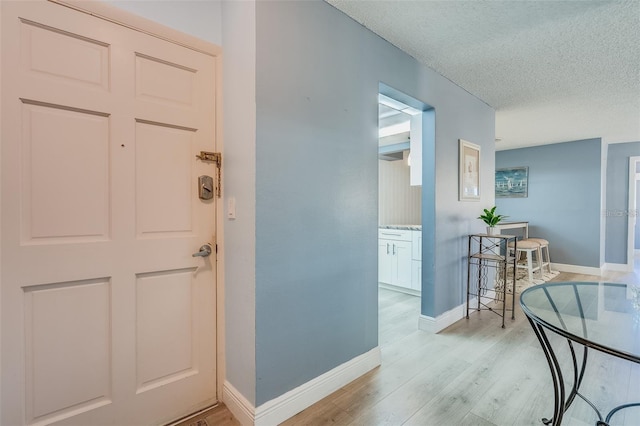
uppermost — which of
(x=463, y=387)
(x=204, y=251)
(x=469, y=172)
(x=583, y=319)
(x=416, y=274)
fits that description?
(x=469, y=172)

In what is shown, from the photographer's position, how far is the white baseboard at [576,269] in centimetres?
491

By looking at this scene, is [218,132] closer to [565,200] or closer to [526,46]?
[526,46]

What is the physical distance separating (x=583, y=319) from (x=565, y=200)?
4.95 metres

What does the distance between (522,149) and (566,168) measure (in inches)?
31.7

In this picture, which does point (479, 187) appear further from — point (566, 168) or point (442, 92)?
point (566, 168)

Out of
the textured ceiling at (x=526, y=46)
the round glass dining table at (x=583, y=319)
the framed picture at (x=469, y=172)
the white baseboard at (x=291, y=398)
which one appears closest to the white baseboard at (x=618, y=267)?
the textured ceiling at (x=526, y=46)

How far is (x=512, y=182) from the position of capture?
18.9 feet

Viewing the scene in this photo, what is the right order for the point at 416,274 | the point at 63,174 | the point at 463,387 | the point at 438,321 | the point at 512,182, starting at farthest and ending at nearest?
the point at 512,182 → the point at 416,274 → the point at 438,321 → the point at 463,387 → the point at 63,174

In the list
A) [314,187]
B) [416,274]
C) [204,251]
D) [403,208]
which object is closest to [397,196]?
[403,208]

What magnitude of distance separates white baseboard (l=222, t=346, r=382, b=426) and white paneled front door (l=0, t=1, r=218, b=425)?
205 millimetres

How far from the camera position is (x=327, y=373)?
5.73 ft

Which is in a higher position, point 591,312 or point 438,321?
point 591,312

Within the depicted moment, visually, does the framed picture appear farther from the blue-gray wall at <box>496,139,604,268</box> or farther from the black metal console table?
the blue-gray wall at <box>496,139,604,268</box>

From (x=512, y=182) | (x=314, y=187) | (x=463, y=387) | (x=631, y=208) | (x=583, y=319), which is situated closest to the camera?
(x=583, y=319)
